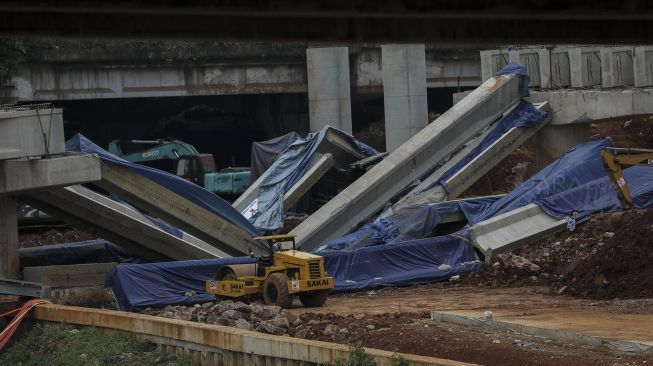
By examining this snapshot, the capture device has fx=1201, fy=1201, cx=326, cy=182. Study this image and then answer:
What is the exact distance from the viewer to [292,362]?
1884cm

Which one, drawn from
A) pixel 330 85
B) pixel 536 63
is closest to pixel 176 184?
pixel 536 63

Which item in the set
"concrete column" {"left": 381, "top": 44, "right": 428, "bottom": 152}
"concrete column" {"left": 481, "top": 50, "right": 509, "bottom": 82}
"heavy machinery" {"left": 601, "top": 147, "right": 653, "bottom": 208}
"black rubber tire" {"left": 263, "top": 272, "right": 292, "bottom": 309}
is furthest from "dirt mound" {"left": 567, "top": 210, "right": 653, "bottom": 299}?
"concrete column" {"left": 381, "top": 44, "right": 428, "bottom": 152}

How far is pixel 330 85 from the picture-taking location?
44.8 m

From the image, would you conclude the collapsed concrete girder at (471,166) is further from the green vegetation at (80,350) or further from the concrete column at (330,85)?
the green vegetation at (80,350)

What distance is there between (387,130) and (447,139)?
6233 millimetres

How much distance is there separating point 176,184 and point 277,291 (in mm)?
5317

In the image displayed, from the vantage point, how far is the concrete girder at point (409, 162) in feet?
109

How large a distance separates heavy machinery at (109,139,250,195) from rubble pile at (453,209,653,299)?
15.7 meters

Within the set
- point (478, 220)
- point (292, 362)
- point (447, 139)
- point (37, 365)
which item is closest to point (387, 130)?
point (447, 139)

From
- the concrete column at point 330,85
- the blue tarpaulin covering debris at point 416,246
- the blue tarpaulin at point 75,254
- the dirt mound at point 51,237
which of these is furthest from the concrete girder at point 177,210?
the concrete column at point 330,85

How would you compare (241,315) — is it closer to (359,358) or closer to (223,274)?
(223,274)

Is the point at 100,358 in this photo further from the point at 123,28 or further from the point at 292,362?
the point at 123,28

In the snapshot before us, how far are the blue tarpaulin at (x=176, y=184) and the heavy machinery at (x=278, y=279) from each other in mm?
3322

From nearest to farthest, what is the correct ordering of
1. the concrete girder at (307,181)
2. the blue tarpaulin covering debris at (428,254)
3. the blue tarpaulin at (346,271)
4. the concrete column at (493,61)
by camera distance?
the blue tarpaulin at (346,271)
the blue tarpaulin covering debris at (428,254)
the concrete girder at (307,181)
the concrete column at (493,61)
